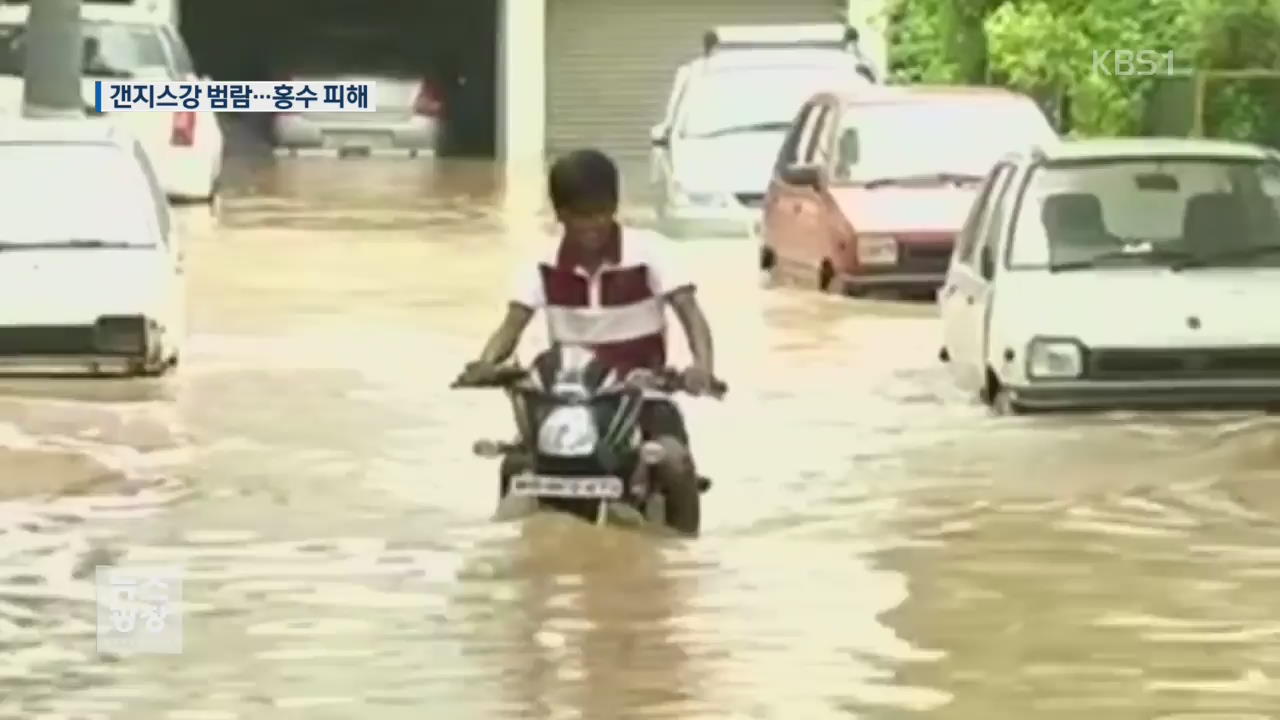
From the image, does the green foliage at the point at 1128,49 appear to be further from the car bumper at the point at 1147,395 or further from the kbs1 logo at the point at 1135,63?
the car bumper at the point at 1147,395

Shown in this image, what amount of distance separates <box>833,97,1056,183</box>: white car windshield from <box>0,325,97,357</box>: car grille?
742 centimetres

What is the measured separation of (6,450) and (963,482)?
4.28 metres

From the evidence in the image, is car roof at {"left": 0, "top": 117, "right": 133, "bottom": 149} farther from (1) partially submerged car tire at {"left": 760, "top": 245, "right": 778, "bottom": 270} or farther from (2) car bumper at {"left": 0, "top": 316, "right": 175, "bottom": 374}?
(1) partially submerged car tire at {"left": 760, "top": 245, "right": 778, "bottom": 270}

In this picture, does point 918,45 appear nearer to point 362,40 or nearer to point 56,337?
point 362,40

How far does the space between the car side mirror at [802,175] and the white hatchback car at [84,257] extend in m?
4.89

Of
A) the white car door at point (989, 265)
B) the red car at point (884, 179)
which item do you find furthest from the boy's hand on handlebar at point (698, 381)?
the red car at point (884, 179)

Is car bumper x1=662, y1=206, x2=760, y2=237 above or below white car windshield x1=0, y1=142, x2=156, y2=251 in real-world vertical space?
below

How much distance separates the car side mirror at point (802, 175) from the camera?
72.7ft

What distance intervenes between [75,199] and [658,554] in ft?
25.8

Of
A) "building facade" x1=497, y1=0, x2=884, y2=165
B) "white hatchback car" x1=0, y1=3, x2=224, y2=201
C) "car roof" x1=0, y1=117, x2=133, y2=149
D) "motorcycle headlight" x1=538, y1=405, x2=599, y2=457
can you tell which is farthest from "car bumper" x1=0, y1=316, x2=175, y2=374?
"building facade" x1=497, y1=0, x2=884, y2=165

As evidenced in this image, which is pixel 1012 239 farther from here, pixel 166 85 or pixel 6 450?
pixel 166 85

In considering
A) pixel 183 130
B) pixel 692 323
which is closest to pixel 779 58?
pixel 183 130

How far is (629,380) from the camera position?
10.9 m

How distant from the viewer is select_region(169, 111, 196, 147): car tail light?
31.7 meters
